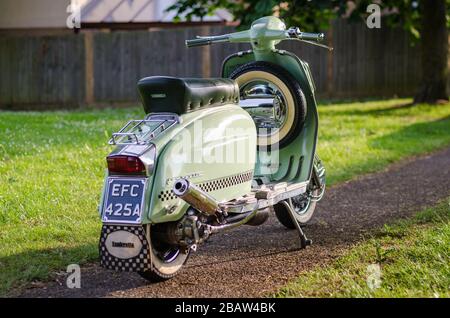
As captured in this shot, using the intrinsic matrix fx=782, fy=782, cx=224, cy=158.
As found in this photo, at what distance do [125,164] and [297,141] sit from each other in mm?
1989

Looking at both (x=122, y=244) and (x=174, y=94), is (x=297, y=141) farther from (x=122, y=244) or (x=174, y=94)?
(x=122, y=244)

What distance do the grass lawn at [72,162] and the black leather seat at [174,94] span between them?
1248mm

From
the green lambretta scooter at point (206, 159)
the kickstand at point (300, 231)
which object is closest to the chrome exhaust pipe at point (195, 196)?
the green lambretta scooter at point (206, 159)

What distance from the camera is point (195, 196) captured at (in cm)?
416

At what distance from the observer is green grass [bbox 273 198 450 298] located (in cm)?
417

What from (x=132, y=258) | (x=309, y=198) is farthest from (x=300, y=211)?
(x=132, y=258)

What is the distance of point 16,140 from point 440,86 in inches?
358

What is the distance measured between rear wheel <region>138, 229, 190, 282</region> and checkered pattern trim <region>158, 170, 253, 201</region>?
0.95 feet

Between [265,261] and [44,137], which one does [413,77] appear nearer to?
[44,137]

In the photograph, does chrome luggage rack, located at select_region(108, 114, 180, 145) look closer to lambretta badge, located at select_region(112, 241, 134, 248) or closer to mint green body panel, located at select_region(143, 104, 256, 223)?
mint green body panel, located at select_region(143, 104, 256, 223)

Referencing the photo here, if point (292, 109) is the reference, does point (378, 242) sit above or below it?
below

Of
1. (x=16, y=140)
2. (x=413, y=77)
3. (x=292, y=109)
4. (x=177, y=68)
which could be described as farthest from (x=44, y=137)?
(x=413, y=77)

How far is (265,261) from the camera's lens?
5.03m
